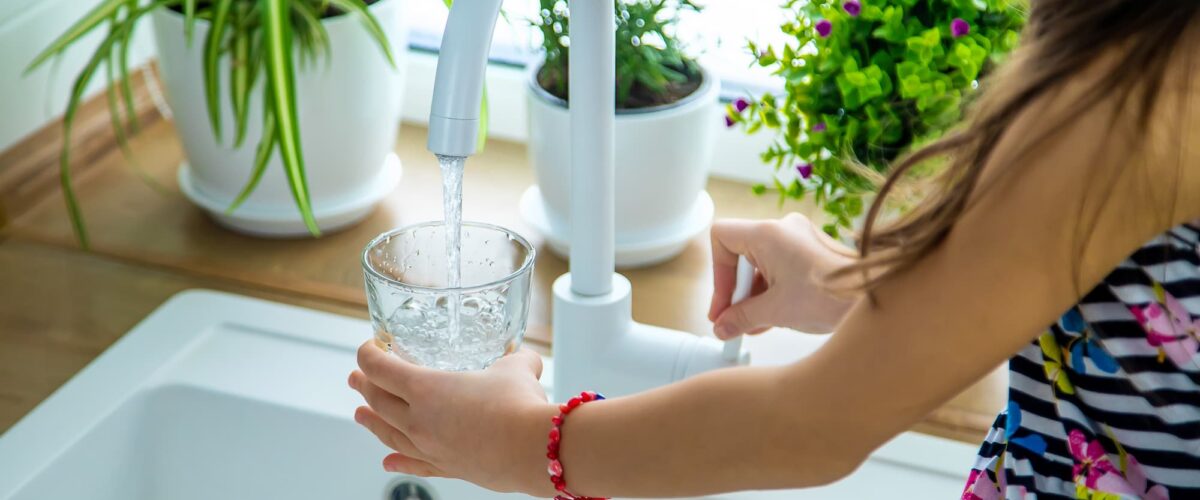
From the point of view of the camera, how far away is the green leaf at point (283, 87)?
92 cm

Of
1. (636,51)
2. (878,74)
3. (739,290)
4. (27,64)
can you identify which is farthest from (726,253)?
(27,64)

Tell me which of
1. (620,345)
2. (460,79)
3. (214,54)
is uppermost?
(460,79)

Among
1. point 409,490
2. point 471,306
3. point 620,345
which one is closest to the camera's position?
point 471,306

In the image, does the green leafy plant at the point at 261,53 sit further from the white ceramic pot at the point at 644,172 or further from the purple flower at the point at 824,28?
the purple flower at the point at 824,28

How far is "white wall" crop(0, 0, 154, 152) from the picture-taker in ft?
3.60

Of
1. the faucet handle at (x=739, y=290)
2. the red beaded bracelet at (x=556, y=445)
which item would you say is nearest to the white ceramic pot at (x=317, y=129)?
the faucet handle at (x=739, y=290)

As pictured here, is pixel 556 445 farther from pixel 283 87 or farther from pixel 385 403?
pixel 283 87

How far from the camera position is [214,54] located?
941mm

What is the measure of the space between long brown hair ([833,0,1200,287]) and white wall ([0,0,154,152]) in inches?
34.5

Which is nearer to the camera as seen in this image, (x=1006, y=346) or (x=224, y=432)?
(x=1006, y=346)

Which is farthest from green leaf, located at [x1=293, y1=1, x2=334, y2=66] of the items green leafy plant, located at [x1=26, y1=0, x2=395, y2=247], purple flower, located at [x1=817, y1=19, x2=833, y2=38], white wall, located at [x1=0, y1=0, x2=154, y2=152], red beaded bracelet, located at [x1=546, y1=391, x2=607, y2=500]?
red beaded bracelet, located at [x1=546, y1=391, x2=607, y2=500]

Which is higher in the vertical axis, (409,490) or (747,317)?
(747,317)

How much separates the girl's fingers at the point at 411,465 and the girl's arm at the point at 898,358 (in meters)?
0.06

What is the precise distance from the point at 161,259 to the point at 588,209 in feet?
1.67
